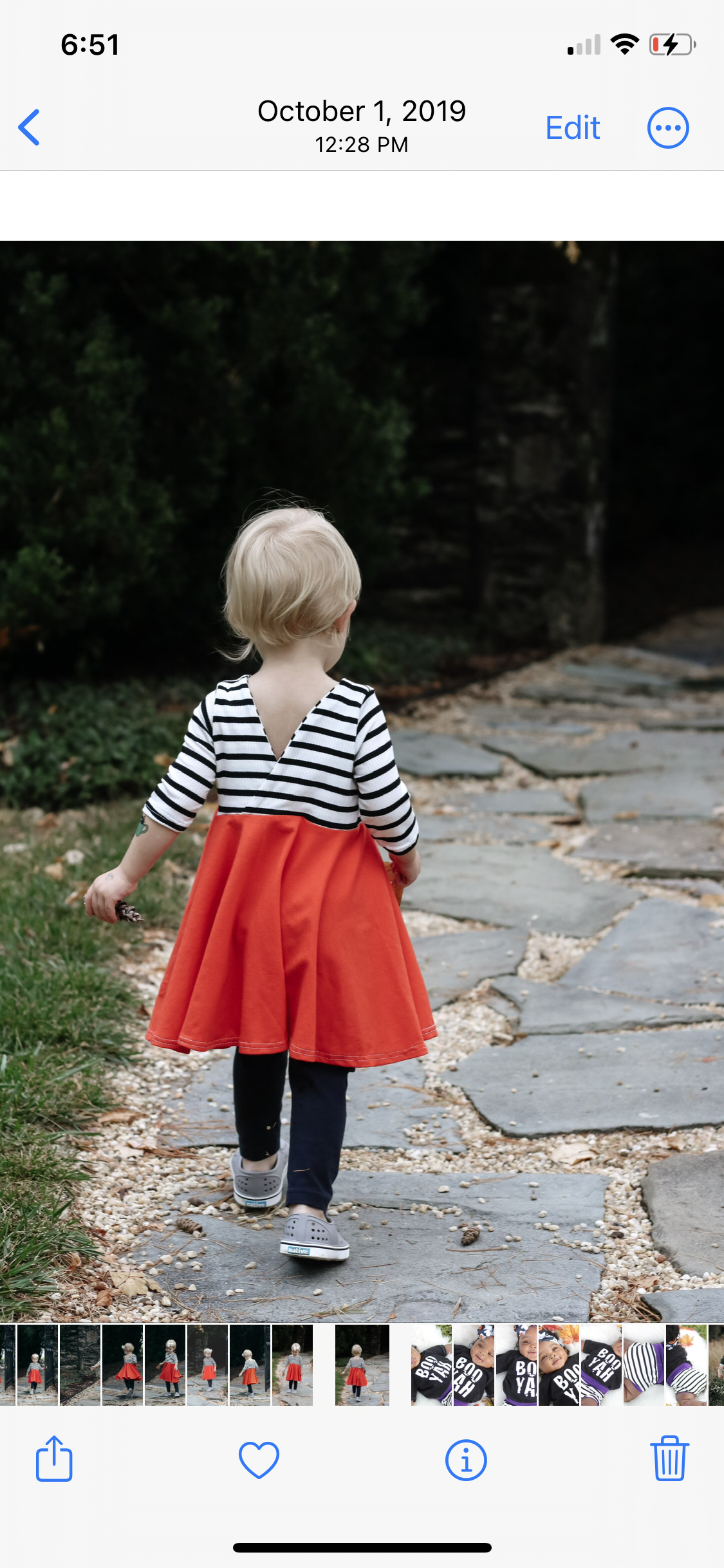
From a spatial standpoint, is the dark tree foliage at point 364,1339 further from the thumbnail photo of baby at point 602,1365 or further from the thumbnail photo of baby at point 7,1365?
the thumbnail photo of baby at point 7,1365

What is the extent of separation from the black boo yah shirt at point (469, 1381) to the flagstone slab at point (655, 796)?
2961 mm

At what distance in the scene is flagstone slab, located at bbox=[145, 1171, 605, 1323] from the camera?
1.85 metres

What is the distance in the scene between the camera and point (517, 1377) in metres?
1.38

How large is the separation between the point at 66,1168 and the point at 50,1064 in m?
0.35

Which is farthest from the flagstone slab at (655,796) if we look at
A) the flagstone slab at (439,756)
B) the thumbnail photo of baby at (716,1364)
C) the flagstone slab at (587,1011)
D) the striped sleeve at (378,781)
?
the thumbnail photo of baby at (716,1364)

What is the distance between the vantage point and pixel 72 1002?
2.69m

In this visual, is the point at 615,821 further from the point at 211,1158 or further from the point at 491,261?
the point at 491,261

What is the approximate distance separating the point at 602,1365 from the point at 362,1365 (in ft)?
0.81

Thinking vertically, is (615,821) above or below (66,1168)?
above

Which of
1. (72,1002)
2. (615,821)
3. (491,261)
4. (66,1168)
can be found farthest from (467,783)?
(491,261)

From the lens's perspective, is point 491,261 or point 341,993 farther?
point 491,261

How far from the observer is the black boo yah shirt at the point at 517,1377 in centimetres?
136

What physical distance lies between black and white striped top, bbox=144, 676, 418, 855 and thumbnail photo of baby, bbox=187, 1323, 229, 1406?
0.77 metres
